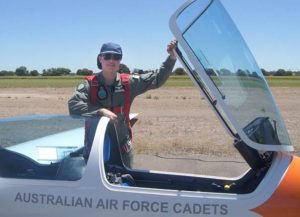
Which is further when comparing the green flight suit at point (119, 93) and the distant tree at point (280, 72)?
the distant tree at point (280, 72)

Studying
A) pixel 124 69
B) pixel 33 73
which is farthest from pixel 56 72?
pixel 124 69

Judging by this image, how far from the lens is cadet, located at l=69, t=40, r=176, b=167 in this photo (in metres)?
3.74

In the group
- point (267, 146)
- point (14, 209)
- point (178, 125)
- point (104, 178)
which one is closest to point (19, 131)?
point (14, 209)

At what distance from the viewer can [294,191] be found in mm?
2758

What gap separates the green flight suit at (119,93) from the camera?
3592 millimetres

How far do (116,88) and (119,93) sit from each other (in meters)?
0.05

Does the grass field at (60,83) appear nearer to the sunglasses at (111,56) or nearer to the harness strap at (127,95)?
the harness strap at (127,95)

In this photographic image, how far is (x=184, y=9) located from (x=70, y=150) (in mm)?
1282

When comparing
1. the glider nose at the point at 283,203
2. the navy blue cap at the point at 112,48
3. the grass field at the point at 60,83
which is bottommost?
the grass field at the point at 60,83

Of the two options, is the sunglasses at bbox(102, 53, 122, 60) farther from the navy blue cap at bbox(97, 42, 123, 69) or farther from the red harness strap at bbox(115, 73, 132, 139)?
the red harness strap at bbox(115, 73, 132, 139)

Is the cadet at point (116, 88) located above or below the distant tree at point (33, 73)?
above

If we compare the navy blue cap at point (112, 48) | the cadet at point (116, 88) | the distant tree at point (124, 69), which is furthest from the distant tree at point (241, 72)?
the distant tree at point (124, 69)

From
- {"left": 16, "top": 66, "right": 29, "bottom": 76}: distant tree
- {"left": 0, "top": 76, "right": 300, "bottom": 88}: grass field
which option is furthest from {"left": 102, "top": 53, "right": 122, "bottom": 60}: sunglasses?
{"left": 16, "top": 66, "right": 29, "bottom": 76}: distant tree

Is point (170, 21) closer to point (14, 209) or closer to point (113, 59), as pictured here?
point (113, 59)
